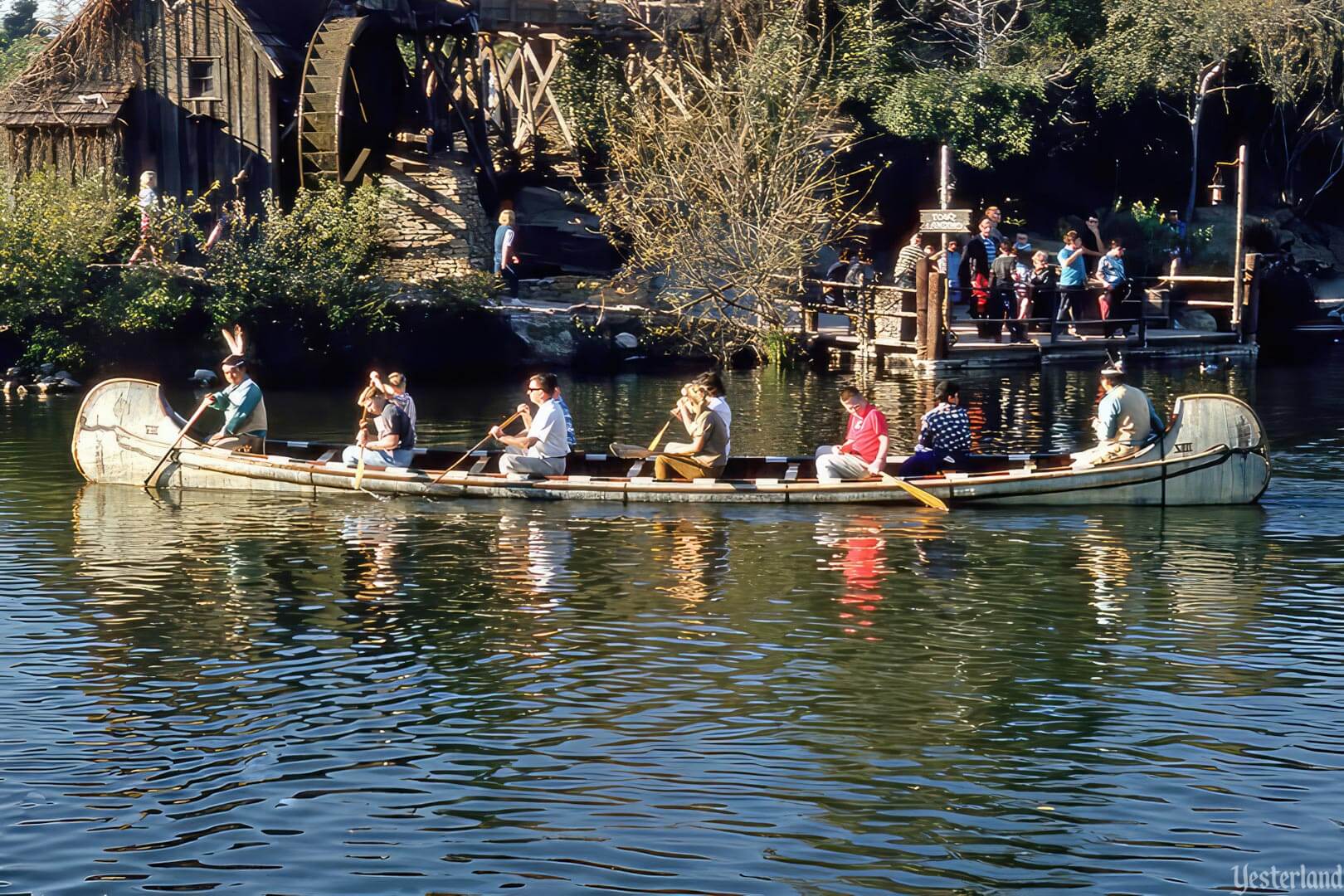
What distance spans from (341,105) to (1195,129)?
70.8 ft

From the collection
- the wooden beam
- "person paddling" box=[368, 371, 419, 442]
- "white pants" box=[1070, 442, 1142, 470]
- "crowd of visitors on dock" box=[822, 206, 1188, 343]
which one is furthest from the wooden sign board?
"person paddling" box=[368, 371, 419, 442]

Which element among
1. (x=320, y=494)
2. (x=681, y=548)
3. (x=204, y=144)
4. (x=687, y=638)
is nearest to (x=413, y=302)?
(x=204, y=144)

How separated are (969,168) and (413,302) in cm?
1640

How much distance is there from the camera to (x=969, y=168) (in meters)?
41.6

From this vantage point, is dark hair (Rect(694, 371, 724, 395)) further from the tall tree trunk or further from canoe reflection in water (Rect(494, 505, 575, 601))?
the tall tree trunk

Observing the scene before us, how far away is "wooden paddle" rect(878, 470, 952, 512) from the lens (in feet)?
58.9

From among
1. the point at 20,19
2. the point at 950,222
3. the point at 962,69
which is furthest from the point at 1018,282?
the point at 20,19

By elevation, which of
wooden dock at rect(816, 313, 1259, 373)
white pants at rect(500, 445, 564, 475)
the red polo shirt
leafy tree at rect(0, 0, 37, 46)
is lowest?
white pants at rect(500, 445, 564, 475)

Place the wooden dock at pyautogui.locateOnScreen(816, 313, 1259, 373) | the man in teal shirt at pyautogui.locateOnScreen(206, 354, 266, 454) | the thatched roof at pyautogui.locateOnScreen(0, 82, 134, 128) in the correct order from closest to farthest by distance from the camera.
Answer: the man in teal shirt at pyautogui.locateOnScreen(206, 354, 266, 454) → the wooden dock at pyautogui.locateOnScreen(816, 313, 1259, 373) → the thatched roof at pyautogui.locateOnScreen(0, 82, 134, 128)

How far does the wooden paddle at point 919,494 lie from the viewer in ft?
58.9

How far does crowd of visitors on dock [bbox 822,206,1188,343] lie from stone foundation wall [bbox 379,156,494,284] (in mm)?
7503

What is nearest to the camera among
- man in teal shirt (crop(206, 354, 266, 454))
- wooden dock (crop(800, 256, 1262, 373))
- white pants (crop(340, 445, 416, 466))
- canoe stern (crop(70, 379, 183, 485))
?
white pants (crop(340, 445, 416, 466))

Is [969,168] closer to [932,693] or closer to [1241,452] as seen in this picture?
[1241,452]

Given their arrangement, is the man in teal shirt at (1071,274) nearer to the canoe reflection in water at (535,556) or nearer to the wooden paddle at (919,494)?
the wooden paddle at (919,494)
